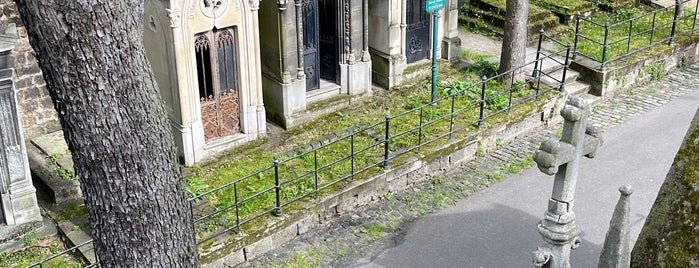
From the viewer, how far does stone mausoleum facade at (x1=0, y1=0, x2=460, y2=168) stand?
37.8 ft

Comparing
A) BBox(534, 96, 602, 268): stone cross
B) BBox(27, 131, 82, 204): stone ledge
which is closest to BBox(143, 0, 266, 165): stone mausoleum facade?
BBox(27, 131, 82, 204): stone ledge

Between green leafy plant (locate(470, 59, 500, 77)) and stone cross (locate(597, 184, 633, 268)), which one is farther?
green leafy plant (locate(470, 59, 500, 77))

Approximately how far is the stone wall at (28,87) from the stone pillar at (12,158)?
2589 millimetres

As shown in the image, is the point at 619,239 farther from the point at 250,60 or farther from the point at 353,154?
the point at 250,60

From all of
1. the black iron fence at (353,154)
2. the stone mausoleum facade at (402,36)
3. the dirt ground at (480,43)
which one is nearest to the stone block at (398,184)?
the black iron fence at (353,154)

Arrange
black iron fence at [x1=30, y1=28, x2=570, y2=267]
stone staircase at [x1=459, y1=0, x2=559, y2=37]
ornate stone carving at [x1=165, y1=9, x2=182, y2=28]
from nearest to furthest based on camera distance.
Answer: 1. black iron fence at [x1=30, y1=28, x2=570, y2=267]
2. ornate stone carving at [x1=165, y1=9, x2=182, y2=28]
3. stone staircase at [x1=459, y1=0, x2=559, y2=37]

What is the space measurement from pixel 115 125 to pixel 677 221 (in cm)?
376

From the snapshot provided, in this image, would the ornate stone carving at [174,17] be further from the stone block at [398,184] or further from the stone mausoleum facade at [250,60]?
the stone block at [398,184]

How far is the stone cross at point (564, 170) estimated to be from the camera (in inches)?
300

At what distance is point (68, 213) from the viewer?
10727 millimetres

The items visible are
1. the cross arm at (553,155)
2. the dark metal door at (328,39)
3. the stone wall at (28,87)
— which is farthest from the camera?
the dark metal door at (328,39)

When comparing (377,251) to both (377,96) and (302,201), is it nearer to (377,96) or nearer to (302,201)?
(302,201)

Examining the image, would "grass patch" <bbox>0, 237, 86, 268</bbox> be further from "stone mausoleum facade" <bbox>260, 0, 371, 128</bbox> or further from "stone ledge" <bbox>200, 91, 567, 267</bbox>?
"stone mausoleum facade" <bbox>260, 0, 371, 128</bbox>

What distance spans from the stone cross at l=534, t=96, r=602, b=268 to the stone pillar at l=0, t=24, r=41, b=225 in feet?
20.2
